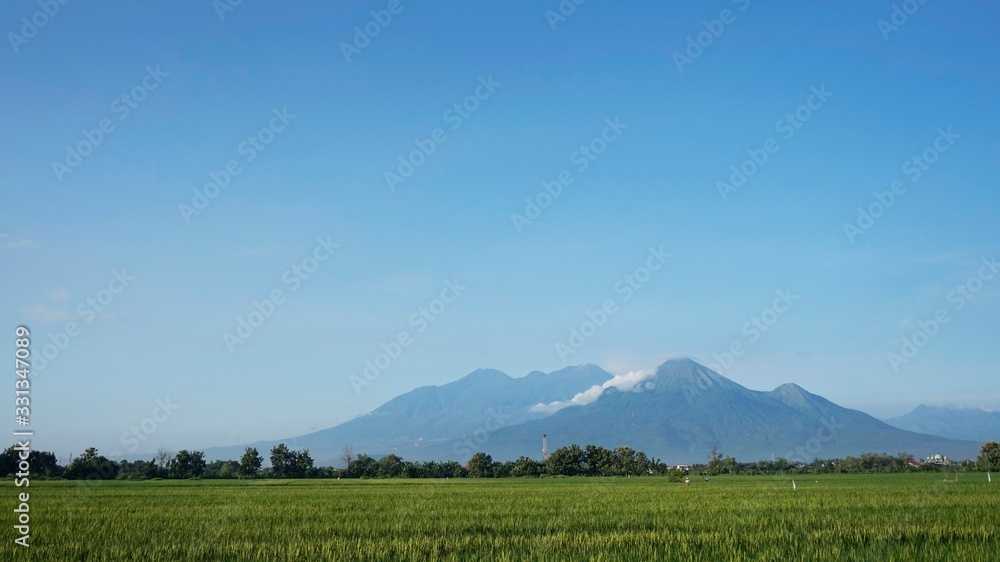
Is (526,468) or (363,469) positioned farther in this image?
(526,468)

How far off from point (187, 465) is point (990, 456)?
11561 centimetres

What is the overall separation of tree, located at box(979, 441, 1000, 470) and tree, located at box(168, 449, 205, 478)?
111944 mm

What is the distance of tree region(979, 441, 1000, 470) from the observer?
315 feet

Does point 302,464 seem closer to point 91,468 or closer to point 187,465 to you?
point 187,465

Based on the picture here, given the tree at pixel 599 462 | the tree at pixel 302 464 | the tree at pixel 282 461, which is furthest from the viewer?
the tree at pixel 599 462

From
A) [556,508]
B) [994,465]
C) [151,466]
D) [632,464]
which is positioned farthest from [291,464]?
[994,465]

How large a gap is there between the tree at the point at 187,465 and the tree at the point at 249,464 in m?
5.40

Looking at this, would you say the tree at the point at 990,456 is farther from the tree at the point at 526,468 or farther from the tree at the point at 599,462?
the tree at the point at 526,468

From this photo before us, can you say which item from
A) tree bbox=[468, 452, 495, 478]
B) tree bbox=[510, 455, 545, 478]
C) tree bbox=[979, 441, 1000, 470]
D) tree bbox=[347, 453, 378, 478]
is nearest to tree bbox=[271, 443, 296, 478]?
tree bbox=[347, 453, 378, 478]

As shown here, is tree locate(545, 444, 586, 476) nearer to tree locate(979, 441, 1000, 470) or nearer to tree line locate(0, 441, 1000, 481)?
tree line locate(0, 441, 1000, 481)

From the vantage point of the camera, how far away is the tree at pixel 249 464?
99.9 metres

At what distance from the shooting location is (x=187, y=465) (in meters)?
95.4

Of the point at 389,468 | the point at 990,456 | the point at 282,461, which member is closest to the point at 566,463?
the point at 389,468

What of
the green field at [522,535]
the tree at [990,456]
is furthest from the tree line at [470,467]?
the green field at [522,535]
